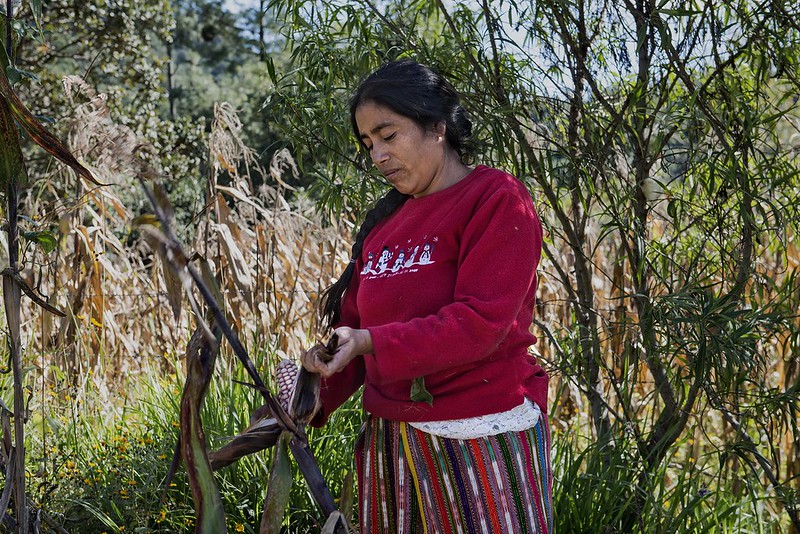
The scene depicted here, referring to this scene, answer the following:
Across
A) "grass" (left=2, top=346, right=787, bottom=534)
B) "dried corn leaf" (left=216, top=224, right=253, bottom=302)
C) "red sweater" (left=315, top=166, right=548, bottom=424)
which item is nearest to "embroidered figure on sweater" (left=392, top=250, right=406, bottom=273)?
"red sweater" (left=315, top=166, right=548, bottom=424)

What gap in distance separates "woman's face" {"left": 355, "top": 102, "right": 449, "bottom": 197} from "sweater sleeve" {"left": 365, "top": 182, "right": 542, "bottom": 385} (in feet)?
0.63

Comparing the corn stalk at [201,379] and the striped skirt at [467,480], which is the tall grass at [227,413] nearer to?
the striped skirt at [467,480]

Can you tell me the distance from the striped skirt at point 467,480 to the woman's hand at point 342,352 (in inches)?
13.9

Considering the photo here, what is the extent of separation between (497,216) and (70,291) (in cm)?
297

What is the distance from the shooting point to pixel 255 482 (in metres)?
3.00

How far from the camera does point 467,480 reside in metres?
1.67

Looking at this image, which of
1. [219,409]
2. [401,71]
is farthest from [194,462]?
[219,409]

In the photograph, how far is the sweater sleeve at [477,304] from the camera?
1.46 meters

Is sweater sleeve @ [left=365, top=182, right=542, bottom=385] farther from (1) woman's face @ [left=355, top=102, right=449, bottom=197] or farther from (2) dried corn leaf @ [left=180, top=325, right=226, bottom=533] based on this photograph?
(2) dried corn leaf @ [left=180, top=325, right=226, bottom=533]

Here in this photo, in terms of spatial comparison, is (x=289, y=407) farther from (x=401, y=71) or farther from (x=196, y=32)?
(x=196, y=32)

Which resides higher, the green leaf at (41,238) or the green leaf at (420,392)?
the green leaf at (41,238)

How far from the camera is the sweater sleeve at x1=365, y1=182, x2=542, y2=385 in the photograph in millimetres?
1457

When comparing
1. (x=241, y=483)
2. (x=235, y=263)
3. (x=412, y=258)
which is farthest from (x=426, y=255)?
(x=235, y=263)

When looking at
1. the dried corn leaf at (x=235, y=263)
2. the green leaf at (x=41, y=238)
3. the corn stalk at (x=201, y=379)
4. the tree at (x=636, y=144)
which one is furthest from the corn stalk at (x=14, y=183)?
the dried corn leaf at (x=235, y=263)
